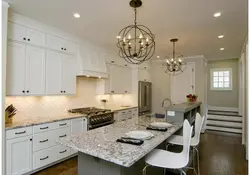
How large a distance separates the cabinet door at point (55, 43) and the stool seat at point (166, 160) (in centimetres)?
272

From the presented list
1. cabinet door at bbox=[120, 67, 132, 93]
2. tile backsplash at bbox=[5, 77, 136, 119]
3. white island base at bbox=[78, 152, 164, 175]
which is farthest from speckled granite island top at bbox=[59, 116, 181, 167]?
cabinet door at bbox=[120, 67, 132, 93]

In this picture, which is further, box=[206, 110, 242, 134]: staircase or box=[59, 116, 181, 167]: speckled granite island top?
box=[206, 110, 242, 134]: staircase

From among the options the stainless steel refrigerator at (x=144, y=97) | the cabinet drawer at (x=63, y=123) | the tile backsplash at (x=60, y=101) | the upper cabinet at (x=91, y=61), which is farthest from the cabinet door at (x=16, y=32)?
the stainless steel refrigerator at (x=144, y=97)

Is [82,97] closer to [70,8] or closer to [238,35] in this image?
[70,8]

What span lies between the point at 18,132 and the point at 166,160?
2223 millimetres

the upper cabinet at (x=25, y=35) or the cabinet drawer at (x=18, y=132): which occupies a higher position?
the upper cabinet at (x=25, y=35)

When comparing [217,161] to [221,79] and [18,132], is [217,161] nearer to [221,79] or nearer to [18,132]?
[18,132]

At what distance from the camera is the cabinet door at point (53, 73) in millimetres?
3239

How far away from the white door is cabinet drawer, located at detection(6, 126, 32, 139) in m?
4.91

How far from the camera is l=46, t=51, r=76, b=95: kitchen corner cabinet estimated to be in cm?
326

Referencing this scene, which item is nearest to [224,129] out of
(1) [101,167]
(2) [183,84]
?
(2) [183,84]

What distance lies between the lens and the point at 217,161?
3.43 meters

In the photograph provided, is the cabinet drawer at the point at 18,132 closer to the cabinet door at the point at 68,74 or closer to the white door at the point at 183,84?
the cabinet door at the point at 68,74

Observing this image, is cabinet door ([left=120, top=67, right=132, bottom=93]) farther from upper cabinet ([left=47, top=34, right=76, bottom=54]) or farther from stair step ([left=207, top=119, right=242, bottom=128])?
stair step ([left=207, top=119, right=242, bottom=128])
